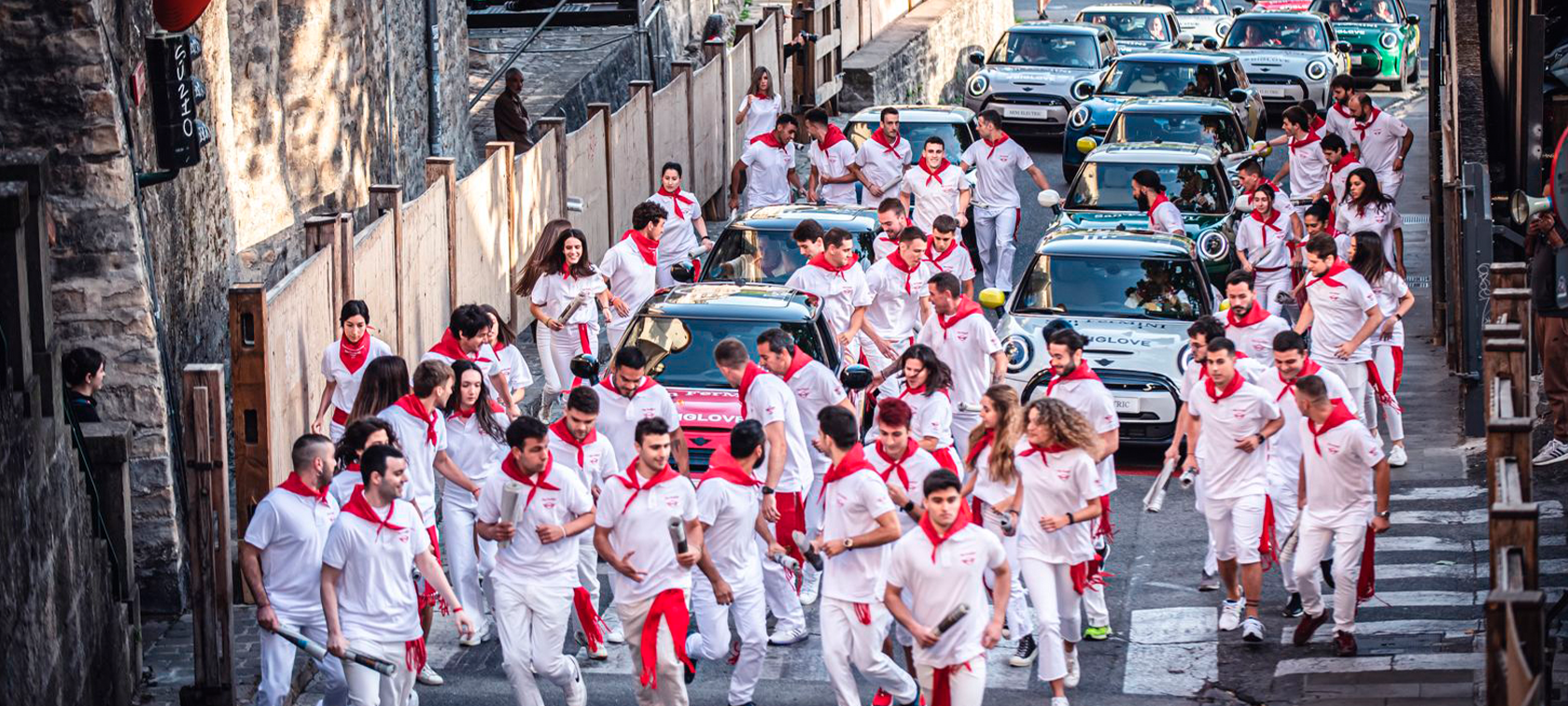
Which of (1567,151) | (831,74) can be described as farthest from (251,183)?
(831,74)

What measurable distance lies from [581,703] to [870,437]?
2325 millimetres

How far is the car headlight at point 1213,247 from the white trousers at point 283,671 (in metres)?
11.7

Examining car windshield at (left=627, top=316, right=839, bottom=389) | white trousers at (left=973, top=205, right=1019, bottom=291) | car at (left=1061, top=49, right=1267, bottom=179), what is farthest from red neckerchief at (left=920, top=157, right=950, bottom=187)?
car at (left=1061, top=49, right=1267, bottom=179)

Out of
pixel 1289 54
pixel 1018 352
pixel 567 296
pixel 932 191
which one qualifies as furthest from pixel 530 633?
pixel 1289 54

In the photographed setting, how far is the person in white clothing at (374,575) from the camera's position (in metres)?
10.6

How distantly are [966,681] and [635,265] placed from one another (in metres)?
7.59

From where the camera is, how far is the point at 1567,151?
12.8 metres

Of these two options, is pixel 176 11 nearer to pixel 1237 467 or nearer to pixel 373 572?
pixel 373 572

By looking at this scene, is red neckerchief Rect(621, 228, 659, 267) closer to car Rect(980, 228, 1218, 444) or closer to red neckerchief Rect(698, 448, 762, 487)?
car Rect(980, 228, 1218, 444)

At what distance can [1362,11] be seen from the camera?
36.8m

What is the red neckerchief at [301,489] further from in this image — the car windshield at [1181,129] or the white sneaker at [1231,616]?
the car windshield at [1181,129]

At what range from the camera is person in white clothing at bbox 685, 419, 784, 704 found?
11.4 meters

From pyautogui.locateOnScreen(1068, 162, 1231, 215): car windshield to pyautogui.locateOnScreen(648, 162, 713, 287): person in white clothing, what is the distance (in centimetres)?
431

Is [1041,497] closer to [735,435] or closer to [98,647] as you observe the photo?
[735,435]
